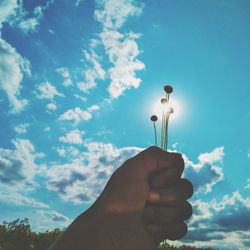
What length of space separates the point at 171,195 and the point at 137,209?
20 cm

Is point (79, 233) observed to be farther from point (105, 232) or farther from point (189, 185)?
point (189, 185)

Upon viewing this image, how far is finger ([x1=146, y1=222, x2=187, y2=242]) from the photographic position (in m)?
1.63

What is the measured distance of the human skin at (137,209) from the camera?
1.54 meters

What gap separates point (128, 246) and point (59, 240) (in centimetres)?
34

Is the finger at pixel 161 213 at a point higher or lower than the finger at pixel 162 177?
lower

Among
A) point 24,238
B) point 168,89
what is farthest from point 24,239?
point 168,89

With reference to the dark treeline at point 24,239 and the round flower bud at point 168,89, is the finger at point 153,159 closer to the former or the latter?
the round flower bud at point 168,89

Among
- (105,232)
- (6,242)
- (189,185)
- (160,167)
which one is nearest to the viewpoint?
(105,232)

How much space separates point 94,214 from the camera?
1589mm

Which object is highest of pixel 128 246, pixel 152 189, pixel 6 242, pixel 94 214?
pixel 6 242

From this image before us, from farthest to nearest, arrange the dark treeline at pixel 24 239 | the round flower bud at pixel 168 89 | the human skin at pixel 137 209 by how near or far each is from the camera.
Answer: the dark treeline at pixel 24 239
the round flower bud at pixel 168 89
the human skin at pixel 137 209

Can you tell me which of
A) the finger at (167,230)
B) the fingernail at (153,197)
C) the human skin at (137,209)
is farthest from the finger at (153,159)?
the finger at (167,230)

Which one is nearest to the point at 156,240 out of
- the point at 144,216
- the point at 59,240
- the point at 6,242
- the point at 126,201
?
the point at 144,216

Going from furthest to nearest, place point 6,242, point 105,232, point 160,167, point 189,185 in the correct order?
point 6,242
point 189,185
point 160,167
point 105,232
